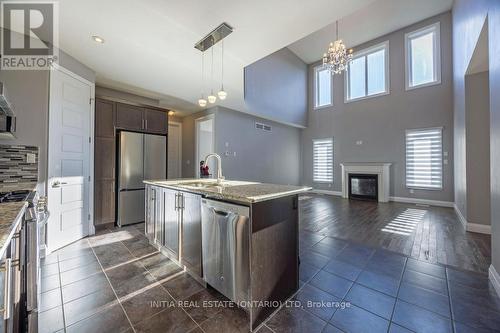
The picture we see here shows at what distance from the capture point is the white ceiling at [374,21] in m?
5.34

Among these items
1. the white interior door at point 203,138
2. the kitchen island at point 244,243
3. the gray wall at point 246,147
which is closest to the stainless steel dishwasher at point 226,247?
the kitchen island at point 244,243

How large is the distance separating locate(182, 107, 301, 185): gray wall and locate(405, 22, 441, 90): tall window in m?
4.15

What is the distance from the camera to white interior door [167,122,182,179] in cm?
591

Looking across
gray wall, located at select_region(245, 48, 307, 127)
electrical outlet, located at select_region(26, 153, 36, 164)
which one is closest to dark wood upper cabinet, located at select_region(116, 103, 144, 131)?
electrical outlet, located at select_region(26, 153, 36, 164)

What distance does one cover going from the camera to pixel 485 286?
1839mm

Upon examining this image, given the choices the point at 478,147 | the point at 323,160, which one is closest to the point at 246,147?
the point at 323,160

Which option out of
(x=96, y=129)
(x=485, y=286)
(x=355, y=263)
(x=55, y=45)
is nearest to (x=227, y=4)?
(x=55, y=45)

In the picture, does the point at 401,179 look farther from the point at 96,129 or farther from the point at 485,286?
the point at 96,129

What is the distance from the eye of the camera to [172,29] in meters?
2.41

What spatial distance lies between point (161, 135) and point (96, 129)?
1133 mm

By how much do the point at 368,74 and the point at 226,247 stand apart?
312 inches

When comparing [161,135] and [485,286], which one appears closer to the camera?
[485,286]

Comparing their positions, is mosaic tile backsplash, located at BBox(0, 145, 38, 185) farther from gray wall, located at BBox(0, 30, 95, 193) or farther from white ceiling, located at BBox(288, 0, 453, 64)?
white ceiling, located at BBox(288, 0, 453, 64)

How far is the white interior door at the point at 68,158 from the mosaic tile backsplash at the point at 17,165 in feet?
0.50
